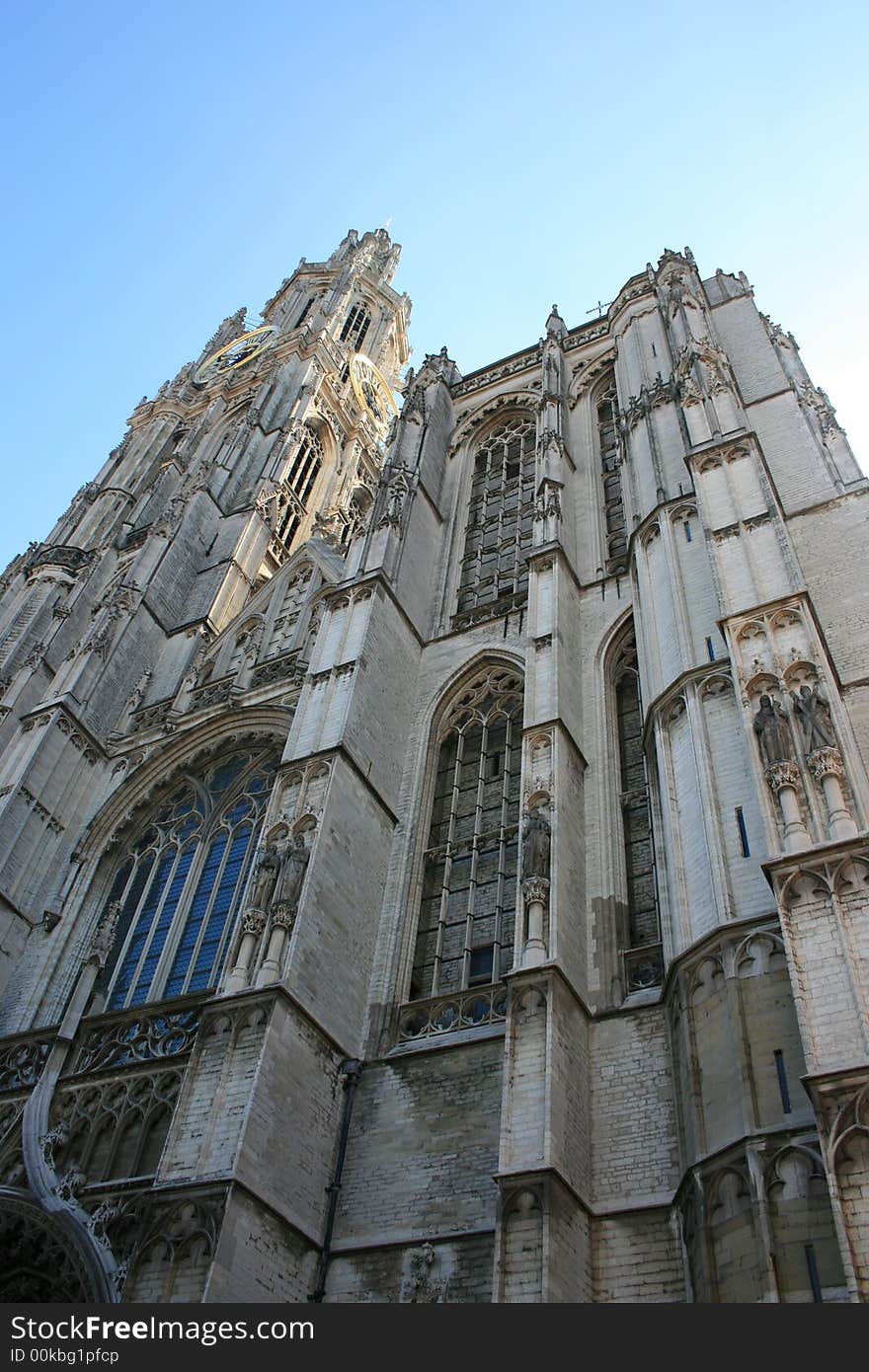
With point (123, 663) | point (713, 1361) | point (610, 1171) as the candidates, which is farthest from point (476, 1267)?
point (123, 663)

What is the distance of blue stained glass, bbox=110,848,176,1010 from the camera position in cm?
1499

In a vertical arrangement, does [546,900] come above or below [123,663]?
below

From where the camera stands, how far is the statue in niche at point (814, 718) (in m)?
9.80

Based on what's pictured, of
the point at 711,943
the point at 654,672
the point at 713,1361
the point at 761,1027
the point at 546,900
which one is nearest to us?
the point at 713,1361

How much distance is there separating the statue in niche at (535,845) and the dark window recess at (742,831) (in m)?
2.25

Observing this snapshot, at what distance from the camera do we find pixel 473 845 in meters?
14.6

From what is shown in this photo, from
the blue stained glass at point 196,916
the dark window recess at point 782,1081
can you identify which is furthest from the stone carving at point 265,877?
the dark window recess at point 782,1081

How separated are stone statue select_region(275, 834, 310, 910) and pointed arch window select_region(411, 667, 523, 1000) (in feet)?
6.43

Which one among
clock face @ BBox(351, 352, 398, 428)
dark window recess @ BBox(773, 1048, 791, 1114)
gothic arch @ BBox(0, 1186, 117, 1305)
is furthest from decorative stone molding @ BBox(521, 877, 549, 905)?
clock face @ BBox(351, 352, 398, 428)

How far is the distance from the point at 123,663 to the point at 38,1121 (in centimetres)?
1033

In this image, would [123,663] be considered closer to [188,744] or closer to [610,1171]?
[188,744]

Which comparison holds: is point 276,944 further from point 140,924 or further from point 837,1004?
point 837,1004

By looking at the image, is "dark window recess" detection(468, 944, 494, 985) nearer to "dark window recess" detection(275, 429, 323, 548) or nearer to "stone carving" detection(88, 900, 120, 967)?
"stone carving" detection(88, 900, 120, 967)

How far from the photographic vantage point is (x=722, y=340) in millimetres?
21891
